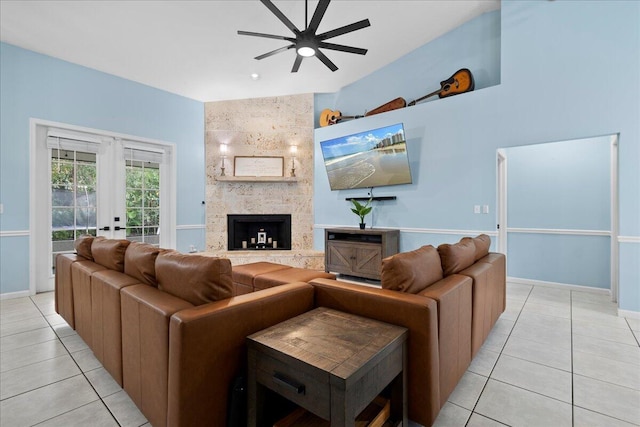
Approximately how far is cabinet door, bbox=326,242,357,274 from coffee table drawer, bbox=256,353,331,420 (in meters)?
3.50

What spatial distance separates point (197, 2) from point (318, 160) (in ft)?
10.2

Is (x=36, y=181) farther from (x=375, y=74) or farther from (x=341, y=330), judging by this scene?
(x=375, y=74)

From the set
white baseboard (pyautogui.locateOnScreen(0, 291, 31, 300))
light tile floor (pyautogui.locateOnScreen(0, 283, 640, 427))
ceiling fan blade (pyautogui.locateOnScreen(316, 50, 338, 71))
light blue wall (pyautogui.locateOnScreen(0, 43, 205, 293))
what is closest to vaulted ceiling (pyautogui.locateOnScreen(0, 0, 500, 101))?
light blue wall (pyautogui.locateOnScreen(0, 43, 205, 293))

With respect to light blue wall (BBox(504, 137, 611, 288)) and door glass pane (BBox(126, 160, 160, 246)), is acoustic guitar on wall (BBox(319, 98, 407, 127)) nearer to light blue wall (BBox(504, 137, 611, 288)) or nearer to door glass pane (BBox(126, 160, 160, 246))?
light blue wall (BBox(504, 137, 611, 288))

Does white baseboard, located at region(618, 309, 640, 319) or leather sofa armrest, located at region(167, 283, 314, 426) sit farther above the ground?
leather sofa armrest, located at region(167, 283, 314, 426)

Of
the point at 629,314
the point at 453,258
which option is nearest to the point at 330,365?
the point at 453,258

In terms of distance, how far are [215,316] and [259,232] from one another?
15.4 ft

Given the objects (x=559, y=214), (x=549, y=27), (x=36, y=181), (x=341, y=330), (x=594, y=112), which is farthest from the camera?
(x=559, y=214)

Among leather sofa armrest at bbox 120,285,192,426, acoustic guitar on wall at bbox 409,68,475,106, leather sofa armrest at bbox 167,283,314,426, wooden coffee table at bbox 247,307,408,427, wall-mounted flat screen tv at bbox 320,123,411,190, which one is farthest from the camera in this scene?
wall-mounted flat screen tv at bbox 320,123,411,190

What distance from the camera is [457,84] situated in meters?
4.16

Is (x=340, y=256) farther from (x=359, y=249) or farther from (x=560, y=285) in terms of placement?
(x=560, y=285)

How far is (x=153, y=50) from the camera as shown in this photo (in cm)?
398

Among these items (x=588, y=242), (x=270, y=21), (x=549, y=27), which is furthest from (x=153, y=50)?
(x=588, y=242)

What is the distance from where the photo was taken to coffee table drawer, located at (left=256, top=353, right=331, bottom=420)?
41.1 inches
